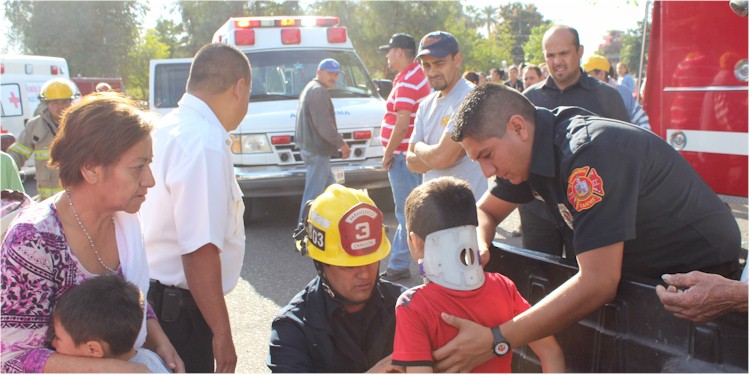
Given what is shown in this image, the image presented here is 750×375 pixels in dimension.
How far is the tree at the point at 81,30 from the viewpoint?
27.4 m

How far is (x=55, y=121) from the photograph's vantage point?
19.7ft

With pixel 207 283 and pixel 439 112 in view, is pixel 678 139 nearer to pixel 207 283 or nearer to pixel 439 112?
pixel 439 112

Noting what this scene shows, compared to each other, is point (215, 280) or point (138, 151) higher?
point (138, 151)

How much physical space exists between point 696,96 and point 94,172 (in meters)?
5.78

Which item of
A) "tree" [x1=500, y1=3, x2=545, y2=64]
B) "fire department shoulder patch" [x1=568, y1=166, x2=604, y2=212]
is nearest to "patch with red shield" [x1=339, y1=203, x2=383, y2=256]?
"fire department shoulder patch" [x1=568, y1=166, x2=604, y2=212]

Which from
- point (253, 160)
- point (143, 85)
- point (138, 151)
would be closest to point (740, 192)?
point (253, 160)

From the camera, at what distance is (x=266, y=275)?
6504 mm

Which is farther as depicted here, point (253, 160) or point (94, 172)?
point (253, 160)

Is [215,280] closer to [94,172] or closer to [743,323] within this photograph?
[94,172]

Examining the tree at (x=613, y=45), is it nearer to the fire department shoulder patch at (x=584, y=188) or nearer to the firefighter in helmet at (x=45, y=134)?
the firefighter in helmet at (x=45, y=134)

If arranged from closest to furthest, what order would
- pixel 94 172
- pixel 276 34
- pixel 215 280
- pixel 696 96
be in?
pixel 94 172, pixel 215 280, pixel 696 96, pixel 276 34

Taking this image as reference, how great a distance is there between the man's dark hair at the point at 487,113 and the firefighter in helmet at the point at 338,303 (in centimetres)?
54

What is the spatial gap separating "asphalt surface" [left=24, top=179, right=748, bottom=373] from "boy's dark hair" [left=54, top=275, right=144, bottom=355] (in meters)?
2.26

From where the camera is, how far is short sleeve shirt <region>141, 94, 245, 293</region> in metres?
2.60
